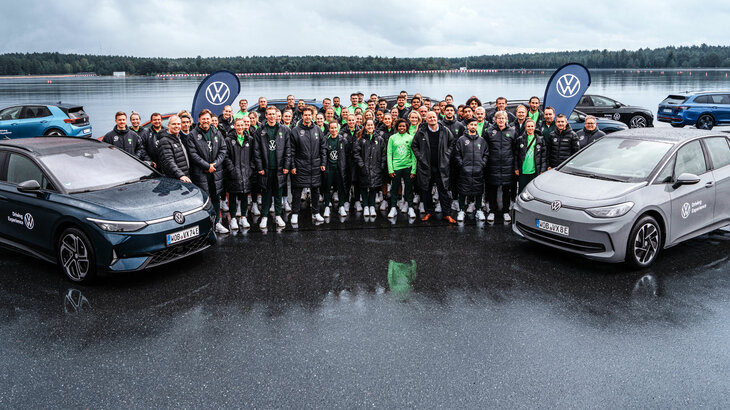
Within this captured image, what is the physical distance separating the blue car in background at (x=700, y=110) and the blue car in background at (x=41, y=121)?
868 inches

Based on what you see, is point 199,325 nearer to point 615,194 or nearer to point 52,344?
point 52,344

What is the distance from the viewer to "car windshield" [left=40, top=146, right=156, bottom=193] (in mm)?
6699

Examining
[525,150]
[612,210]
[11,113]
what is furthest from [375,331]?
[11,113]

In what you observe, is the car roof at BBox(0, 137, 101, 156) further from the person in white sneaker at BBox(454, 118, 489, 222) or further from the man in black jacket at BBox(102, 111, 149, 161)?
the person in white sneaker at BBox(454, 118, 489, 222)

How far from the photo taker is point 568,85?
38.3 ft

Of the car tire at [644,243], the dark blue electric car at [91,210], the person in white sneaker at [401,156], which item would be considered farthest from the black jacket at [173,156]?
the car tire at [644,243]

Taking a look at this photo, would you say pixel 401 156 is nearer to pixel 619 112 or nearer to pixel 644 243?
pixel 644 243

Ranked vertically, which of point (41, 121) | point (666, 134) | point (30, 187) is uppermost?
point (41, 121)

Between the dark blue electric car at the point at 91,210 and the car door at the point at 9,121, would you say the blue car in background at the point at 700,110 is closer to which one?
the dark blue electric car at the point at 91,210

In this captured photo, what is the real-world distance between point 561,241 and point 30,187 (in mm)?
6451

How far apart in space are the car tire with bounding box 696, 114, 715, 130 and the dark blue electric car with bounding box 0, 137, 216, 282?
69.2ft

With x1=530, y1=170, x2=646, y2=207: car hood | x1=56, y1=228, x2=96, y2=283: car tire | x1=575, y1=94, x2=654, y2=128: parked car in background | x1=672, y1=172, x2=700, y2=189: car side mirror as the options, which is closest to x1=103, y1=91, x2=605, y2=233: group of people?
x1=530, y1=170, x2=646, y2=207: car hood

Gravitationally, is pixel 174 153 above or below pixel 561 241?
above

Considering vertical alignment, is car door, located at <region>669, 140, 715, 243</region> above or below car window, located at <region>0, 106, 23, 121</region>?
below
